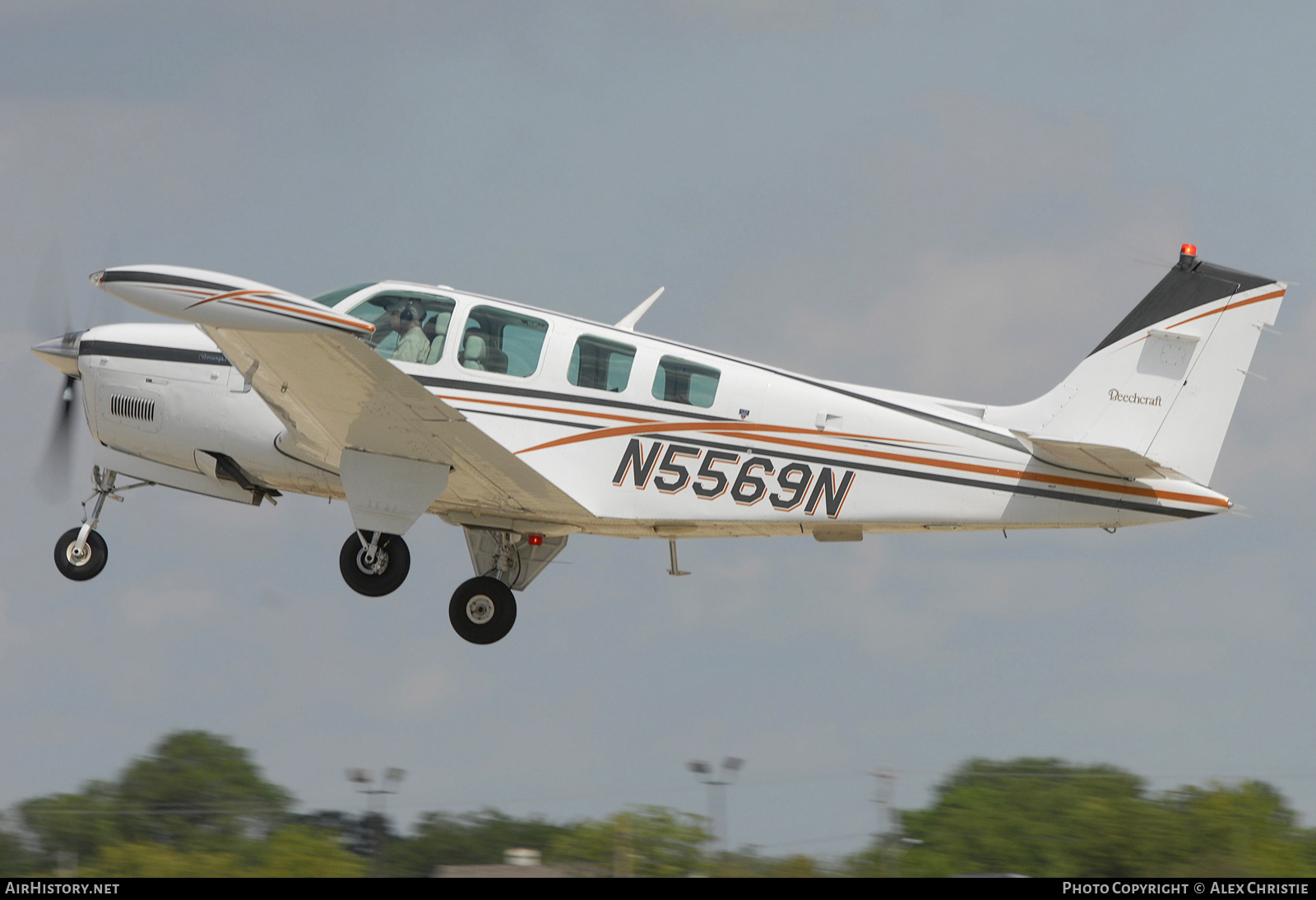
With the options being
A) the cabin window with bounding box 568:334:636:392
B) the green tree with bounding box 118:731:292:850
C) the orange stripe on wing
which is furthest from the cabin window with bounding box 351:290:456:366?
the green tree with bounding box 118:731:292:850

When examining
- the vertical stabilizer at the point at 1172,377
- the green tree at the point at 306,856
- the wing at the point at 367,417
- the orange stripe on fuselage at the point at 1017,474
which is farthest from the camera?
the green tree at the point at 306,856

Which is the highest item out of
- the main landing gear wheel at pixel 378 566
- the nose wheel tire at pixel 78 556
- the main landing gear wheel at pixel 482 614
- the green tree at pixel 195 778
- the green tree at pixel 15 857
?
the main landing gear wheel at pixel 378 566

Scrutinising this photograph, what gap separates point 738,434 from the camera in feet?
40.3

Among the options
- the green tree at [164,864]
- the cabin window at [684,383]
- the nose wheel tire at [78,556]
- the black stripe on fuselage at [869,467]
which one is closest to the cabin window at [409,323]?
the black stripe on fuselage at [869,467]

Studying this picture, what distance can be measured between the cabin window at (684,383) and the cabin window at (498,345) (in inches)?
42.9

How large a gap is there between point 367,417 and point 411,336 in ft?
4.19

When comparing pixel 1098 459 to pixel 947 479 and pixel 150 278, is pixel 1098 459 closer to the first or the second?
pixel 947 479

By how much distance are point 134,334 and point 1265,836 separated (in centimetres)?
1632

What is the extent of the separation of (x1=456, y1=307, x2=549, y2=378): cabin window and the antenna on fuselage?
0.88m

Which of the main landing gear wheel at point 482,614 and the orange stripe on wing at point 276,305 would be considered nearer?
the orange stripe on wing at point 276,305

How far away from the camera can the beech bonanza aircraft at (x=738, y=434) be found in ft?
39.4

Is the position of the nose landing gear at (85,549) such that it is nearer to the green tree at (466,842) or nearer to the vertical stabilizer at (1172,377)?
the green tree at (466,842)

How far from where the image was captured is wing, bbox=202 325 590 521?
10.4m
